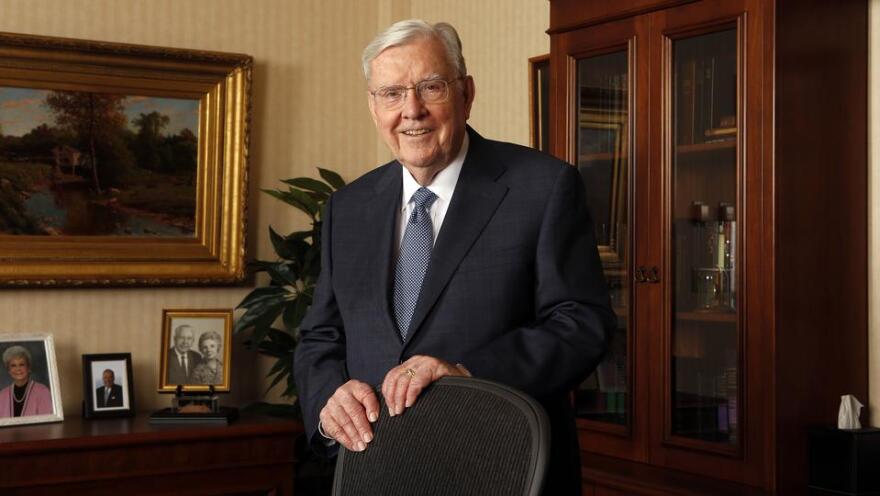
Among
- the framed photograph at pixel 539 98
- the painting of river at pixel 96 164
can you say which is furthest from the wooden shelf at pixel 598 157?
the painting of river at pixel 96 164

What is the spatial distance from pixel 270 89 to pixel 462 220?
283 cm

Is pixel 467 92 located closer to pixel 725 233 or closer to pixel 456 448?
pixel 456 448

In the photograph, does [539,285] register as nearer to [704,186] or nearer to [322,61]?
[704,186]

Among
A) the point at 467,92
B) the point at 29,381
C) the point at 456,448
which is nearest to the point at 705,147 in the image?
the point at 467,92

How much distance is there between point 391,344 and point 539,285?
0.93 ft

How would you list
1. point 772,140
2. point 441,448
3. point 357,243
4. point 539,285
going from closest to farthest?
point 441,448
point 539,285
point 357,243
point 772,140

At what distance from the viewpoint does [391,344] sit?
1.85 metres

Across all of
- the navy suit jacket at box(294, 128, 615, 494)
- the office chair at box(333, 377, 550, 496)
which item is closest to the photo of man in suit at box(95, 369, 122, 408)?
the navy suit jacket at box(294, 128, 615, 494)

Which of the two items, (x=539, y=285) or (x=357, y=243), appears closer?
(x=539, y=285)

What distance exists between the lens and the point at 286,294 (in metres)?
4.26

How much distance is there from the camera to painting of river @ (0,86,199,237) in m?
3.95

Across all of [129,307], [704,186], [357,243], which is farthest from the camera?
[129,307]

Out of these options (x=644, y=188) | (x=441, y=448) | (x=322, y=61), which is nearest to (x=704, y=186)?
(x=644, y=188)

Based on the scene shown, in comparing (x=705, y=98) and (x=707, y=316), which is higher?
(x=705, y=98)
